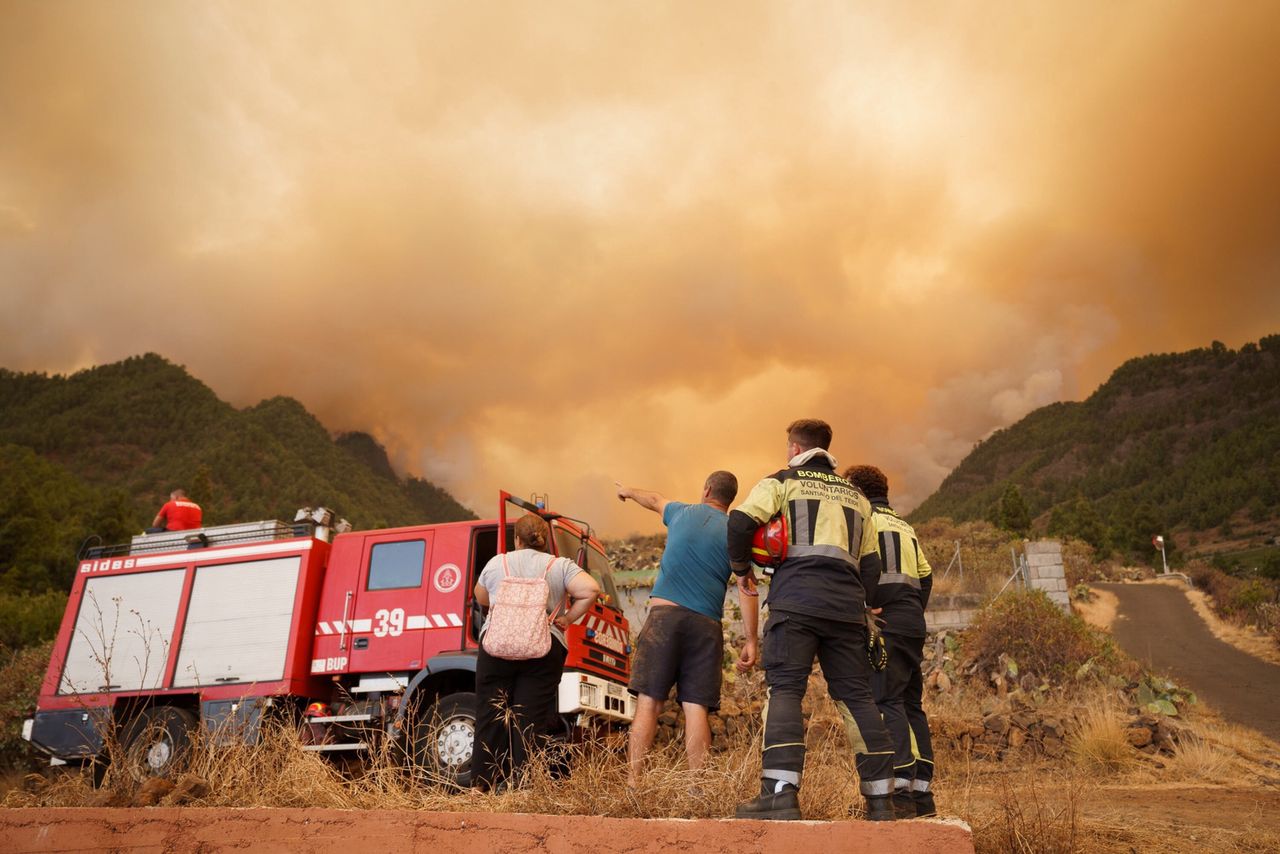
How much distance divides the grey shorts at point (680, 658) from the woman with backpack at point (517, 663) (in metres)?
0.50

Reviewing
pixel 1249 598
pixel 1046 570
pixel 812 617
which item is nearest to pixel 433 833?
pixel 812 617

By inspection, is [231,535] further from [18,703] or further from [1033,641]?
[1033,641]

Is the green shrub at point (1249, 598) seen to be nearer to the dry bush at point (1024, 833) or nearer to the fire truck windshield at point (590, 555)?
the fire truck windshield at point (590, 555)


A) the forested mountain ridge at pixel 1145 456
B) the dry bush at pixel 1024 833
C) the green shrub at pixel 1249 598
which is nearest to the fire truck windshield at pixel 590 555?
the dry bush at pixel 1024 833

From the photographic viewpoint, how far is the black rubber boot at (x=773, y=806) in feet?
10.4

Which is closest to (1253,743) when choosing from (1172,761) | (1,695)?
(1172,761)

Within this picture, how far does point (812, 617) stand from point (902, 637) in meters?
1.31

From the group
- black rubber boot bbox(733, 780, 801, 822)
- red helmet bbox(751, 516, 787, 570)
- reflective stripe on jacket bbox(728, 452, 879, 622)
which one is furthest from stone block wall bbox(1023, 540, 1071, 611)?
black rubber boot bbox(733, 780, 801, 822)

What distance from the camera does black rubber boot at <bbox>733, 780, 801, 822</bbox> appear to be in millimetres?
3166

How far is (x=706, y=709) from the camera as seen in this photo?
4.81m

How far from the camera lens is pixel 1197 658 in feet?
59.7

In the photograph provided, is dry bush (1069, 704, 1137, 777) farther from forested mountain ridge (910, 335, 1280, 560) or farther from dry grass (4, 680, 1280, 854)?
forested mountain ridge (910, 335, 1280, 560)

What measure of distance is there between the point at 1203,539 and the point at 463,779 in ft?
283

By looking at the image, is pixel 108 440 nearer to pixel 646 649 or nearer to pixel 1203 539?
pixel 646 649
